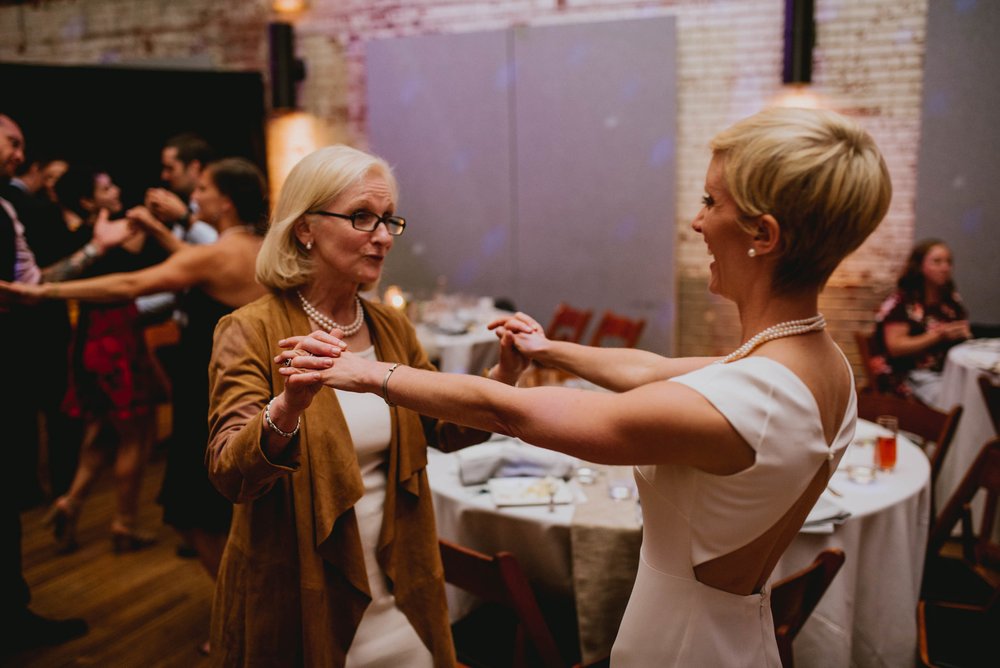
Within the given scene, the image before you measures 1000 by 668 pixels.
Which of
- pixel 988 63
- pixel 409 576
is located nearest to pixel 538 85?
pixel 988 63

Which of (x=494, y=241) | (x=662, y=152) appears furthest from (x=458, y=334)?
(x=662, y=152)

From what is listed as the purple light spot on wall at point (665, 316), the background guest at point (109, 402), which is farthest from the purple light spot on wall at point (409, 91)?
the background guest at point (109, 402)

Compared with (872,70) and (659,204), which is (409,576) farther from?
(872,70)

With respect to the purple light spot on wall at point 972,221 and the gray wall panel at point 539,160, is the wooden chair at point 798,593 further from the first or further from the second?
the purple light spot on wall at point 972,221

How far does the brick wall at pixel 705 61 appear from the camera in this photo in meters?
5.34

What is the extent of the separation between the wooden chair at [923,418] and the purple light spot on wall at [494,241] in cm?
354

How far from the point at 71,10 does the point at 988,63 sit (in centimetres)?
832

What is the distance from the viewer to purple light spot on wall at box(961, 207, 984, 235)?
526 centimetres

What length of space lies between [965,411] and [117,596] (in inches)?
162

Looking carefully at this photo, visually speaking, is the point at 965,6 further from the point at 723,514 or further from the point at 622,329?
the point at 723,514

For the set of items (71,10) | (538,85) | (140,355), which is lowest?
(140,355)

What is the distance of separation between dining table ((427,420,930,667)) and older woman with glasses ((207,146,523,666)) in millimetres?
555

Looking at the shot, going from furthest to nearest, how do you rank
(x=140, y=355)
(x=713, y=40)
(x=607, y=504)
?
(x=713, y=40) < (x=140, y=355) < (x=607, y=504)

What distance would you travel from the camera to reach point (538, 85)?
592cm
